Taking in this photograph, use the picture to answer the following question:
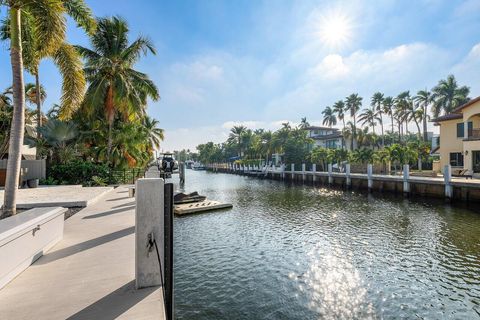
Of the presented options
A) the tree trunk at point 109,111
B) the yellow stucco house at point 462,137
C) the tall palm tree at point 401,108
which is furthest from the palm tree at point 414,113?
the tree trunk at point 109,111

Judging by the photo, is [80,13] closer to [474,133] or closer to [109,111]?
[109,111]

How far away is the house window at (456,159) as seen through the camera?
3203 cm

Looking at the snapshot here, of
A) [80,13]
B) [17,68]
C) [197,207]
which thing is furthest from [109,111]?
[17,68]

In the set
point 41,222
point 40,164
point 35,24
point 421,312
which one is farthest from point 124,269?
point 40,164

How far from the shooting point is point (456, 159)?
1281 inches

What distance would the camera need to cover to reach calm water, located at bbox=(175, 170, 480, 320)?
6.55m

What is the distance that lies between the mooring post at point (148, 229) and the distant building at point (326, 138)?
69.0 meters

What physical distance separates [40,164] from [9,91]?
15.2 metres

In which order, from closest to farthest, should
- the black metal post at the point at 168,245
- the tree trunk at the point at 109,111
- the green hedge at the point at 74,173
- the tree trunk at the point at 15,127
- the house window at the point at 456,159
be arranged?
the black metal post at the point at 168,245 → the tree trunk at the point at 15,127 → the green hedge at the point at 74,173 → the tree trunk at the point at 109,111 → the house window at the point at 456,159

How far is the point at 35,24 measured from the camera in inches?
396

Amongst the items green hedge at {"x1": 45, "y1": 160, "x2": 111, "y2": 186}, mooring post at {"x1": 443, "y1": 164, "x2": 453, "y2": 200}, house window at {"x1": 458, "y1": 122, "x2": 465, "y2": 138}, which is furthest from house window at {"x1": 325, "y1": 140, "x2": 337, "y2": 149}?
green hedge at {"x1": 45, "y1": 160, "x2": 111, "y2": 186}

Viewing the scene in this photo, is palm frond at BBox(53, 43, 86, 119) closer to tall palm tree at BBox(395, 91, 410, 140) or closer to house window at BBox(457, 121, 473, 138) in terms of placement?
house window at BBox(457, 121, 473, 138)

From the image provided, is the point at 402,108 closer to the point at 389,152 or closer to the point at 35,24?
the point at 389,152

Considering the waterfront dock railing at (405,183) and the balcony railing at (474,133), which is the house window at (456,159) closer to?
the balcony railing at (474,133)
